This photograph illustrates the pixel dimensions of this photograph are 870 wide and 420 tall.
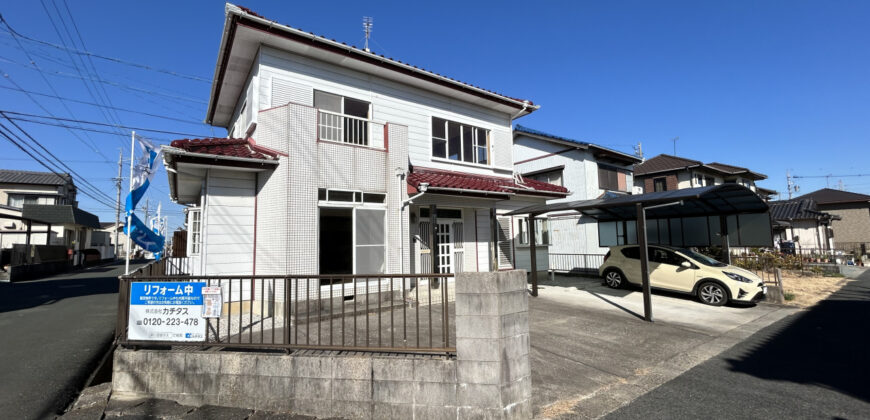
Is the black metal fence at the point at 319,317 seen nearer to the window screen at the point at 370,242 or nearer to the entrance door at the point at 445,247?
the window screen at the point at 370,242

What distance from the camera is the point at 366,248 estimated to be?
25.4 ft

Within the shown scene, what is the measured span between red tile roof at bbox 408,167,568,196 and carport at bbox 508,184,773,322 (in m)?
0.97

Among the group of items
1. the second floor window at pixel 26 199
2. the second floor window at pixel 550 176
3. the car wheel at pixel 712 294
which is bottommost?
the car wheel at pixel 712 294

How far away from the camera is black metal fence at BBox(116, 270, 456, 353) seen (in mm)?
3873

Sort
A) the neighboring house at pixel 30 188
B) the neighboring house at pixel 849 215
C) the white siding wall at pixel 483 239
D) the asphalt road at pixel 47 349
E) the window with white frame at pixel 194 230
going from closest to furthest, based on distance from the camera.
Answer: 1. the asphalt road at pixel 47 349
2. the window with white frame at pixel 194 230
3. the white siding wall at pixel 483 239
4. the neighboring house at pixel 849 215
5. the neighboring house at pixel 30 188

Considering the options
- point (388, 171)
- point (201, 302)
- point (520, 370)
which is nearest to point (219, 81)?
point (388, 171)

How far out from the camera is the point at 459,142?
1137cm

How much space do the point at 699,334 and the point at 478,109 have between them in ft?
27.8

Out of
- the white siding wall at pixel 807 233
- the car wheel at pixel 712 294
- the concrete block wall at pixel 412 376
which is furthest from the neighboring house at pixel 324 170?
the white siding wall at pixel 807 233

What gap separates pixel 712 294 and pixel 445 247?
271 inches

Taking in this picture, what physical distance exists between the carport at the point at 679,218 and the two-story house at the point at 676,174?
1095cm

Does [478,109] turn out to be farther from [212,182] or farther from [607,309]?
[212,182]

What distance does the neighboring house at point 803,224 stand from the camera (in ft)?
76.4

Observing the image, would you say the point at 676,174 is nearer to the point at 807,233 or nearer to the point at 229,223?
the point at 807,233
